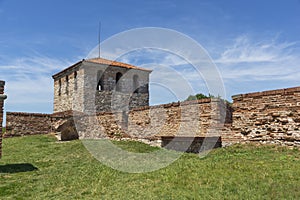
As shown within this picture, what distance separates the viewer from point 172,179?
5352mm

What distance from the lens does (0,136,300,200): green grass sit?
443 centimetres

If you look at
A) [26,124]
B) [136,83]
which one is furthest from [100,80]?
[26,124]

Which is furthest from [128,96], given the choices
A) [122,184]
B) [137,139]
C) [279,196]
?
[279,196]

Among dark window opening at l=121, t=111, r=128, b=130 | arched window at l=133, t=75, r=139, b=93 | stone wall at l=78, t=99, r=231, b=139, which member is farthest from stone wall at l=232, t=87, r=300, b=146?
arched window at l=133, t=75, r=139, b=93

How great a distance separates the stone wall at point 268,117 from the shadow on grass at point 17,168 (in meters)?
6.21

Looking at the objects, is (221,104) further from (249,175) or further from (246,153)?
(249,175)

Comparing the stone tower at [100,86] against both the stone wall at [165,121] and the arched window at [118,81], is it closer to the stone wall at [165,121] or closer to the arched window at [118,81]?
the arched window at [118,81]

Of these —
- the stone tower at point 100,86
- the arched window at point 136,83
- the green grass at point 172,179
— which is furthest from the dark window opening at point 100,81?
the green grass at point 172,179

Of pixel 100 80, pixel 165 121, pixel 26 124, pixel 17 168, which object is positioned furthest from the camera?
pixel 100 80

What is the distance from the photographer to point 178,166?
6.55 m

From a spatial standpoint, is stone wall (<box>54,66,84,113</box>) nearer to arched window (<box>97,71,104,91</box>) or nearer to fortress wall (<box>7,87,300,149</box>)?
arched window (<box>97,71,104,91</box>)

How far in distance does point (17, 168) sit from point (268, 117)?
730cm

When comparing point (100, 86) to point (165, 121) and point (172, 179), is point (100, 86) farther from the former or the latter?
point (172, 179)

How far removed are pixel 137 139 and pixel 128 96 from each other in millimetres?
12404
